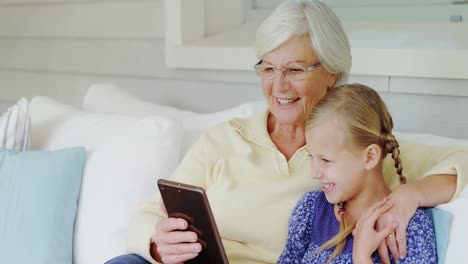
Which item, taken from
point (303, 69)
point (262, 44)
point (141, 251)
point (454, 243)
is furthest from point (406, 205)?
point (141, 251)

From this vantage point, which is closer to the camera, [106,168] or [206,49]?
[106,168]

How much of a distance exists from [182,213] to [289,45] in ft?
1.57

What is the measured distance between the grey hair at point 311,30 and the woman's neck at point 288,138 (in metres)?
0.18

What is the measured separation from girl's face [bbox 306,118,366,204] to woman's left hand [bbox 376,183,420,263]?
9cm

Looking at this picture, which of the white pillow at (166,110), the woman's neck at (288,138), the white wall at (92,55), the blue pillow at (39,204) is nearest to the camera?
the woman's neck at (288,138)

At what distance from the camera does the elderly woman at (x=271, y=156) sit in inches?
61.8

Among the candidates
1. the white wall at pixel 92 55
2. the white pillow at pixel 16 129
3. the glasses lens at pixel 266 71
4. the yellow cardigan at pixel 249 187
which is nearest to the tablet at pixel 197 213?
the yellow cardigan at pixel 249 187

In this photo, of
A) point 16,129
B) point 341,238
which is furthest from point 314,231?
point 16,129

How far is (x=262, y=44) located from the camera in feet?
5.28

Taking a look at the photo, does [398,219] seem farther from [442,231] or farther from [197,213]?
[197,213]

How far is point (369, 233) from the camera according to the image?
51.0 inches

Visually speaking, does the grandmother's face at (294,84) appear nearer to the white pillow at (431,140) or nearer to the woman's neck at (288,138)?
the woman's neck at (288,138)

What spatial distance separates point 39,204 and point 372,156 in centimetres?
100

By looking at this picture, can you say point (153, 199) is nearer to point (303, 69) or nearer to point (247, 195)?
point (247, 195)
